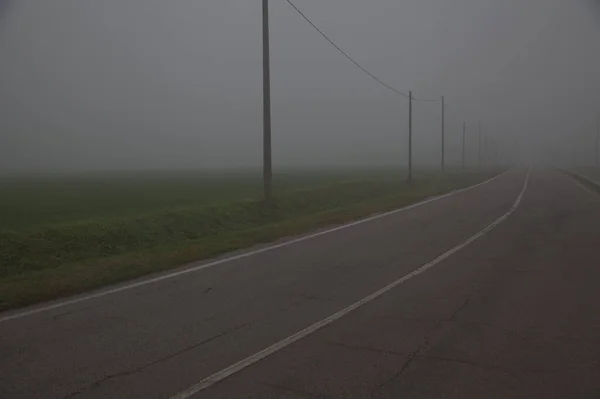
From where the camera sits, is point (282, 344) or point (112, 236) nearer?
point (282, 344)

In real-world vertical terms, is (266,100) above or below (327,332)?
above

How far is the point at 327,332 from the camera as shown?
6.57m

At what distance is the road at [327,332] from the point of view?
5031 millimetres

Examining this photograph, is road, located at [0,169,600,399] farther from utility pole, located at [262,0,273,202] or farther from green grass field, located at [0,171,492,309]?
utility pole, located at [262,0,273,202]

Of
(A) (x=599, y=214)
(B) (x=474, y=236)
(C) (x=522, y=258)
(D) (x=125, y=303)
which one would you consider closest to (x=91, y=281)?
(D) (x=125, y=303)

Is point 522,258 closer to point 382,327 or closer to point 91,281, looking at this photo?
point 382,327

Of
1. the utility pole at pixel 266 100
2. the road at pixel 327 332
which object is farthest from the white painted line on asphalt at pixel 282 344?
the utility pole at pixel 266 100

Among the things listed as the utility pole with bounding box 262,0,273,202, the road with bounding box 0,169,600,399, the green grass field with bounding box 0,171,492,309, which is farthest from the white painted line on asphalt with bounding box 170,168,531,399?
the utility pole with bounding box 262,0,273,202

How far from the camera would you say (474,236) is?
603 inches

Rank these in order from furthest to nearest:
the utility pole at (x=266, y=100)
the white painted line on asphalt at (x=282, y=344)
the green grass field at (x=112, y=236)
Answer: the utility pole at (x=266, y=100) → the green grass field at (x=112, y=236) → the white painted line on asphalt at (x=282, y=344)

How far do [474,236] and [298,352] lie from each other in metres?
10.5

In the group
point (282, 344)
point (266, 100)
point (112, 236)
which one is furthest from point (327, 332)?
point (266, 100)

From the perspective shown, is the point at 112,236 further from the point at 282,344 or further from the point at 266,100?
the point at 282,344

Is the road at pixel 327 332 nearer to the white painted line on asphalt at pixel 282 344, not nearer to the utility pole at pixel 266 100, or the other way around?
the white painted line on asphalt at pixel 282 344
